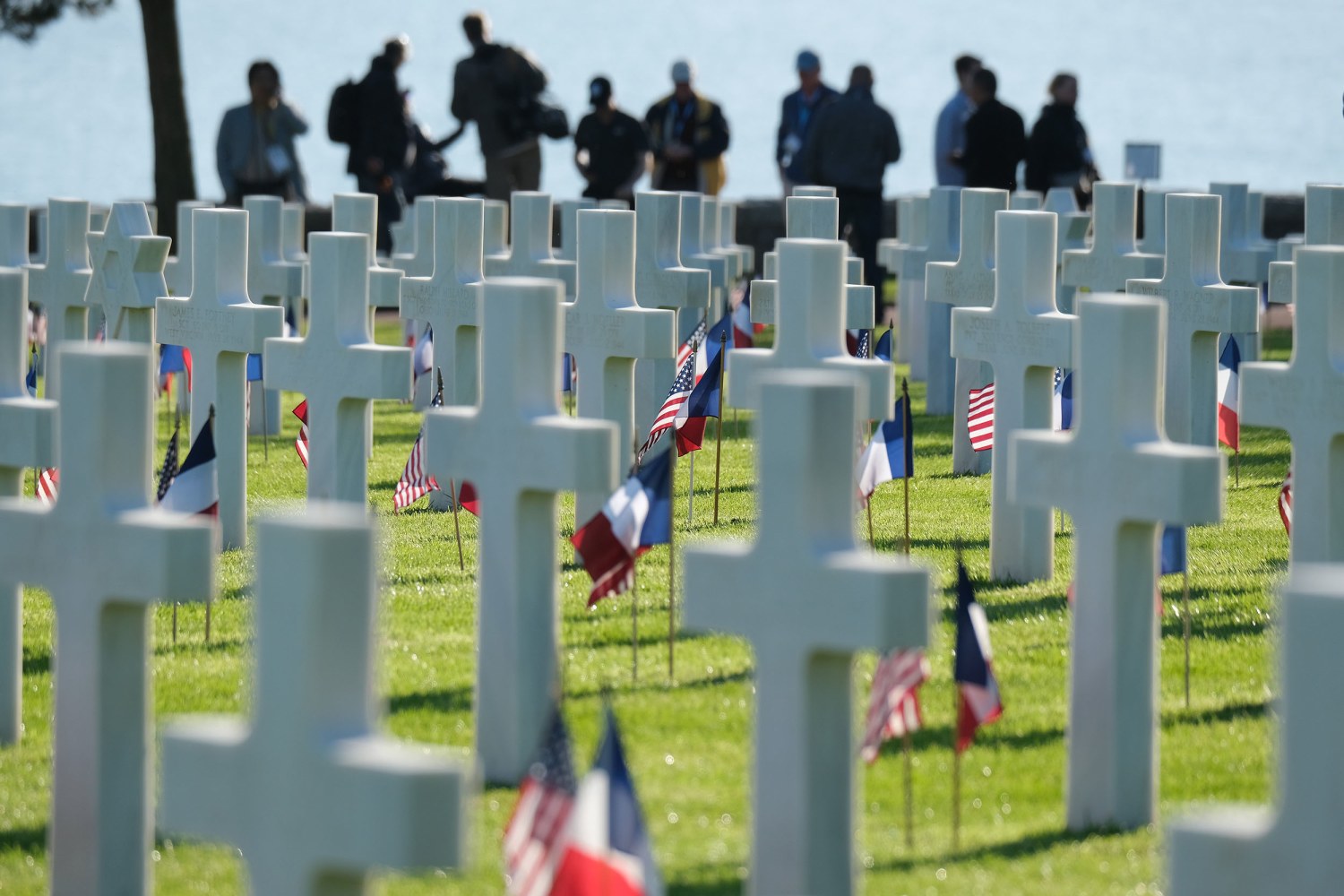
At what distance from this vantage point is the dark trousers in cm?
1780

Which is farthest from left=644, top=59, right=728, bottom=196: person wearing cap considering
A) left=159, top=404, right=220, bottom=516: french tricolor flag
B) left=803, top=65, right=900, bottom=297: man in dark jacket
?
left=159, top=404, right=220, bottom=516: french tricolor flag

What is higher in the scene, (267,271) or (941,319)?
(267,271)

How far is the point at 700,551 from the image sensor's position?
4816mm

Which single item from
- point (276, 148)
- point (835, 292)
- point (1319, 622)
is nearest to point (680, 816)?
point (835, 292)

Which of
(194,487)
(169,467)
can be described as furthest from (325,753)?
(169,467)

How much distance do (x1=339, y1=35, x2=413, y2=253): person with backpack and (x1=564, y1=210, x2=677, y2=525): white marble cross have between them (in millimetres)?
10227

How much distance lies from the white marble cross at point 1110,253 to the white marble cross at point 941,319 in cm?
200

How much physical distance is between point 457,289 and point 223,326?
155cm

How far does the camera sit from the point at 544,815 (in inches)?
178

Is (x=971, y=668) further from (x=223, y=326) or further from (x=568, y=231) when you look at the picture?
(x=568, y=231)

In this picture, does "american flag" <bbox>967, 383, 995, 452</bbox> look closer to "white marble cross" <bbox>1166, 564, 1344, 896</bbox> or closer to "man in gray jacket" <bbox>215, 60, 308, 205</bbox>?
"white marble cross" <bbox>1166, 564, 1344, 896</bbox>

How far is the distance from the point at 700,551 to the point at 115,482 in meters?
1.14

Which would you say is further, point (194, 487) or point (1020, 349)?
point (1020, 349)

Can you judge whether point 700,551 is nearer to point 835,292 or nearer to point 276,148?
point 835,292
